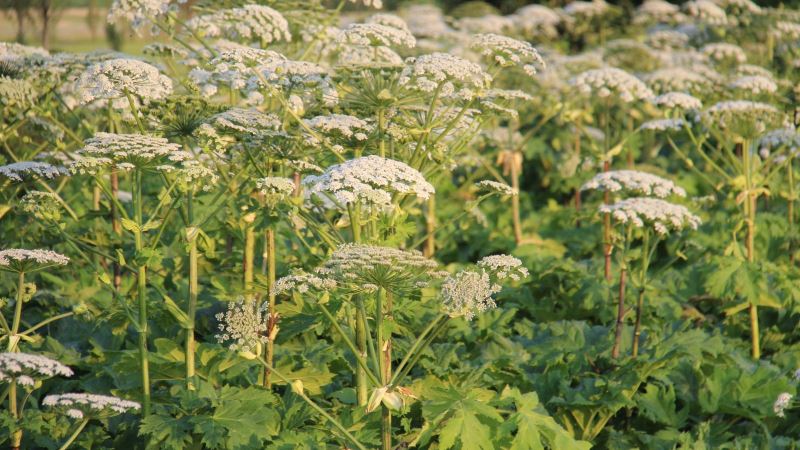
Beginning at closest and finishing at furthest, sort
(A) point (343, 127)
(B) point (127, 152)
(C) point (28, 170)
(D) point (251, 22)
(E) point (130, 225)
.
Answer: (B) point (127, 152) → (E) point (130, 225) → (A) point (343, 127) → (C) point (28, 170) → (D) point (251, 22)

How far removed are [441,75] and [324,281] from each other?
1.54 metres

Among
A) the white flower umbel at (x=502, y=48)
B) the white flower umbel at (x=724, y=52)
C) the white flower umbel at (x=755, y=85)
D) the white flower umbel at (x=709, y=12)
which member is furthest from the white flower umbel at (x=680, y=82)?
the white flower umbel at (x=502, y=48)

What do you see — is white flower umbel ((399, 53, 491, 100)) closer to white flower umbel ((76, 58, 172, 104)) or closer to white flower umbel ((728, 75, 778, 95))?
white flower umbel ((76, 58, 172, 104))

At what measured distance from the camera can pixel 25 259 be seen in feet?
17.1

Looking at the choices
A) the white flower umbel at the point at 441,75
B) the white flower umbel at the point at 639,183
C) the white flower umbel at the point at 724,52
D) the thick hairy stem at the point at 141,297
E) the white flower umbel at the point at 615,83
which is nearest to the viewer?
the thick hairy stem at the point at 141,297

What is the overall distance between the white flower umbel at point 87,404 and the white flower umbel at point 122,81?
5.18ft

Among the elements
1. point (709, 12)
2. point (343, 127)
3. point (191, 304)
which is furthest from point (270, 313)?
point (709, 12)

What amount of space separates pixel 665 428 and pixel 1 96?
4955 millimetres

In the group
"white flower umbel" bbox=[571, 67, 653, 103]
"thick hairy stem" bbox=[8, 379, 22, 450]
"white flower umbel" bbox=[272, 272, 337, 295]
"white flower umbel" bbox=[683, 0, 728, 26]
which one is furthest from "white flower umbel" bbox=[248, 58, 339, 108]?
Answer: "white flower umbel" bbox=[683, 0, 728, 26]

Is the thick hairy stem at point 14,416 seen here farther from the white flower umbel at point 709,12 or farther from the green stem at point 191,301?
the white flower umbel at point 709,12

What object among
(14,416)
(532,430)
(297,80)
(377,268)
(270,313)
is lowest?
(14,416)

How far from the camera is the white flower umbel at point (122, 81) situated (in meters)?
5.24

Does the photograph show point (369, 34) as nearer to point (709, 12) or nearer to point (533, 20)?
point (709, 12)

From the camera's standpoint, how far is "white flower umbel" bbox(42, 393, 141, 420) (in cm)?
445
